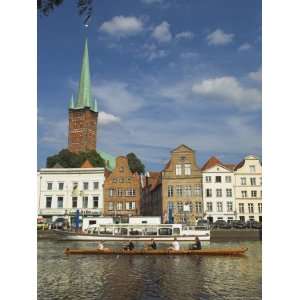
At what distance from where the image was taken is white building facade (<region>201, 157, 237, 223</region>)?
3778 cm

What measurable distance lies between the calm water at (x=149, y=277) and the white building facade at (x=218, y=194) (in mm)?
20134

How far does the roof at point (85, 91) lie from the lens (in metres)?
67.8

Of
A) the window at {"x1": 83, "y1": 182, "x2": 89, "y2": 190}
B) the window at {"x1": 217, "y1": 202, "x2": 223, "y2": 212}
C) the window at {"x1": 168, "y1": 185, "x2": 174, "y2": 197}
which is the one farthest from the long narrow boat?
the window at {"x1": 83, "y1": 182, "x2": 89, "y2": 190}

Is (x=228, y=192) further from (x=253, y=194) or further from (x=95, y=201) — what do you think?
(x=95, y=201)

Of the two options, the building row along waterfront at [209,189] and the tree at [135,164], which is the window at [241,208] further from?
the tree at [135,164]

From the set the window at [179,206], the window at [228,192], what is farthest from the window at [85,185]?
the window at [228,192]

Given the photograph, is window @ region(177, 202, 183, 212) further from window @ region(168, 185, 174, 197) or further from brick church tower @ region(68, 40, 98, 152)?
brick church tower @ region(68, 40, 98, 152)

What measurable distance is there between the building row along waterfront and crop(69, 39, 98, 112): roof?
32936mm

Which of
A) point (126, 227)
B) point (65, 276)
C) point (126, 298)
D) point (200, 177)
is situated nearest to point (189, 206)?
point (200, 177)

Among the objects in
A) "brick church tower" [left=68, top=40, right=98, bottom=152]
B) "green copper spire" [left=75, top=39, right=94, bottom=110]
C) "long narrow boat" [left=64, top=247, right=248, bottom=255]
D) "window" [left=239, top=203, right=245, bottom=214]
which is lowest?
"long narrow boat" [left=64, top=247, right=248, bottom=255]

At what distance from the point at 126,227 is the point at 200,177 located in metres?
11.3

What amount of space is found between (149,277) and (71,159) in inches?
1644
